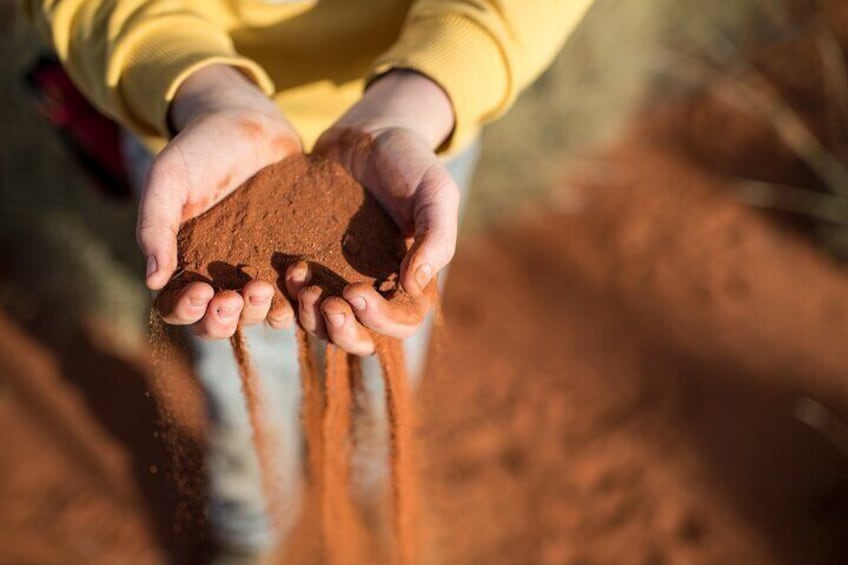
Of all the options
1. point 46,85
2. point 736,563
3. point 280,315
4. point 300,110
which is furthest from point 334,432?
point 736,563

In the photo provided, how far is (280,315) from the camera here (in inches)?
40.3

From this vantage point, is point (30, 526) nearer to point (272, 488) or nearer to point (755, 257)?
point (272, 488)

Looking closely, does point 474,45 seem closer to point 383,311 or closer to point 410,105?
point 410,105

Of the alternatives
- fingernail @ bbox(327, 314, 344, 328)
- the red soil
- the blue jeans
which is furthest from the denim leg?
fingernail @ bbox(327, 314, 344, 328)

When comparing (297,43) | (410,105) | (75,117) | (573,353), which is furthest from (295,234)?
(573,353)

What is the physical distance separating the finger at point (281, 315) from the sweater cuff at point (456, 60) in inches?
15.2

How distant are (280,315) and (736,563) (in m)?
1.40

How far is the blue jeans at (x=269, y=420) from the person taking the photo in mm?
1371

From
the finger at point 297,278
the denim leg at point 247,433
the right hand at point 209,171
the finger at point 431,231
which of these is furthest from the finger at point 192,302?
the denim leg at point 247,433

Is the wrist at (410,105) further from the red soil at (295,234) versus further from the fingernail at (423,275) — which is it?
the fingernail at (423,275)

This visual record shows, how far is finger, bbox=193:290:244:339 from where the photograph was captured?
37.2 inches

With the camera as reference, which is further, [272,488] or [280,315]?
[272,488]

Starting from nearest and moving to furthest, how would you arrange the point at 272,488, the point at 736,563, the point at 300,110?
the point at 300,110 < the point at 272,488 < the point at 736,563

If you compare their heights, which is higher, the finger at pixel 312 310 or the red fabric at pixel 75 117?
the finger at pixel 312 310
